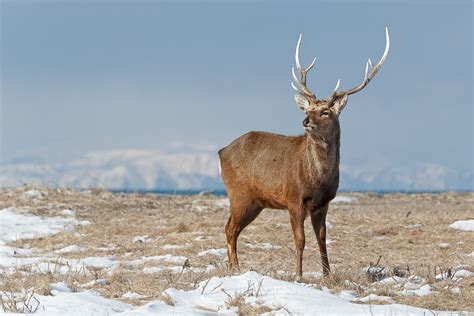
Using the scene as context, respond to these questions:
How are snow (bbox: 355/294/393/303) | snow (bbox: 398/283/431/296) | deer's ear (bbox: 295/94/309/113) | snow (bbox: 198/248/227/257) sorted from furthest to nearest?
snow (bbox: 198/248/227/257), deer's ear (bbox: 295/94/309/113), snow (bbox: 398/283/431/296), snow (bbox: 355/294/393/303)

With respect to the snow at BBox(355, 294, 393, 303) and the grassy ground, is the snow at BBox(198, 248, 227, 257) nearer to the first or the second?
the grassy ground

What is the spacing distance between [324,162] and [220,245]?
426 centimetres

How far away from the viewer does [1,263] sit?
13.2 meters

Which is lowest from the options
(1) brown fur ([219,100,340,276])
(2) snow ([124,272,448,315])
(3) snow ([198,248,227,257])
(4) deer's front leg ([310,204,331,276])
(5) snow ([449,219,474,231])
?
(3) snow ([198,248,227,257])

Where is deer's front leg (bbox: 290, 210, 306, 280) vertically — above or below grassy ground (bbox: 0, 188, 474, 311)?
above

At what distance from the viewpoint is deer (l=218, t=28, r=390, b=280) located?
1095 centimetres

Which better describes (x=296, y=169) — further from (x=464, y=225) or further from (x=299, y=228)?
(x=464, y=225)

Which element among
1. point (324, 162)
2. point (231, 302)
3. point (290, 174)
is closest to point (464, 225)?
point (290, 174)

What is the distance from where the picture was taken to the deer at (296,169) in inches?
431

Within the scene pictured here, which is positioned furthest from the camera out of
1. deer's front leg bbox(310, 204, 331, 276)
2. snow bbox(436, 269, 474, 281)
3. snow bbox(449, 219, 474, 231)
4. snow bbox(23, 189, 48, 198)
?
snow bbox(23, 189, 48, 198)

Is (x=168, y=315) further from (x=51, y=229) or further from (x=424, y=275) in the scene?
(x=51, y=229)

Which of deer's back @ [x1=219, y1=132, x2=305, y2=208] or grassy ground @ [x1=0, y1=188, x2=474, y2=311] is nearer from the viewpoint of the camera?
grassy ground @ [x1=0, y1=188, x2=474, y2=311]

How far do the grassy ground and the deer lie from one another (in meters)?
0.65

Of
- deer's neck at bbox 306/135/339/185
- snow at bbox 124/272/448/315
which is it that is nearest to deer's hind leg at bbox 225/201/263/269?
deer's neck at bbox 306/135/339/185
